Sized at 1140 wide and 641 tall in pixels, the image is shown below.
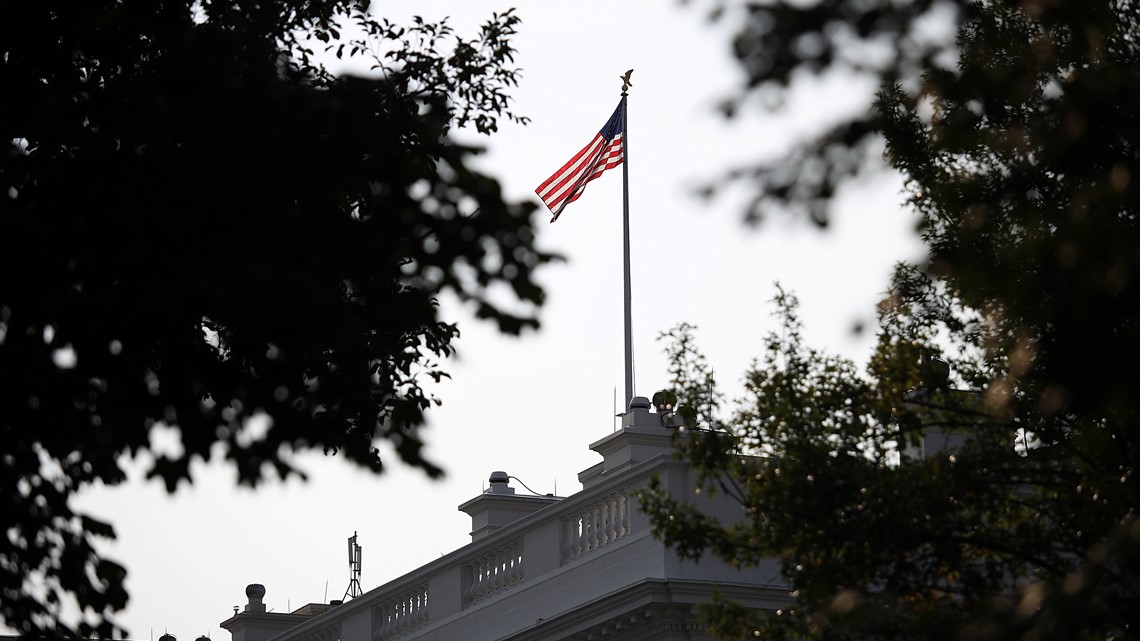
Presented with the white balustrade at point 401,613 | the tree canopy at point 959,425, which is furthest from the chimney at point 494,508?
the tree canopy at point 959,425

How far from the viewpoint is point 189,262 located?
8.17m

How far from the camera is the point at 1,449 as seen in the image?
9.33 meters

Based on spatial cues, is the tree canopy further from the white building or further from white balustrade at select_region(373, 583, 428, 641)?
white balustrade at select_region(373, 583, 428, 641)

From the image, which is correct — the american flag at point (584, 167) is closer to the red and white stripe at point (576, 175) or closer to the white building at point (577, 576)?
the red and white stripe at point (576, 175)

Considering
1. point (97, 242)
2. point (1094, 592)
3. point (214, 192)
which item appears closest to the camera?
point (1094, 592)

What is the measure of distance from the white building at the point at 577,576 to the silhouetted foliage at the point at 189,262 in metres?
11.1

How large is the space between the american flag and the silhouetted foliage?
65.3 feet

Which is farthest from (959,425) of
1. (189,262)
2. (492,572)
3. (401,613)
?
(401,613)

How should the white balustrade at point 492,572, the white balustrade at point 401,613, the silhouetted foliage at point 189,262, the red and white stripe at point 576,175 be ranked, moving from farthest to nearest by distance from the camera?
1. the red and white stripe at point 576,175
2. the white balustrade at point 401,613
3. the white balustrade at point 492,572
4. the silhouetted foliage at point 189,262

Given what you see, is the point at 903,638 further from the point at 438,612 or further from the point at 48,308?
the point at 438,612

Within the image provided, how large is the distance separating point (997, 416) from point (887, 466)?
122cm

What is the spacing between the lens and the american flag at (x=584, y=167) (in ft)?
102

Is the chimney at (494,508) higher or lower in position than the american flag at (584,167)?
lower

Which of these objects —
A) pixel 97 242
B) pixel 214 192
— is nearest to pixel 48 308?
pixel 97 242
